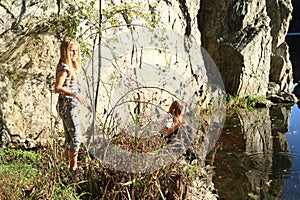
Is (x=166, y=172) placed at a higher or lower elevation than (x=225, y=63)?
lower

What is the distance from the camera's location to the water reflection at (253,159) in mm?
5102

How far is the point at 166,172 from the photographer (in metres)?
3.46

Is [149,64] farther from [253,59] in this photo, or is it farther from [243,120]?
[253,59]

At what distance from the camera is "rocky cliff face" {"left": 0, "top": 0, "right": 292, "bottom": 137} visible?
16.1 ft

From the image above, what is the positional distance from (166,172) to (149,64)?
348 cm

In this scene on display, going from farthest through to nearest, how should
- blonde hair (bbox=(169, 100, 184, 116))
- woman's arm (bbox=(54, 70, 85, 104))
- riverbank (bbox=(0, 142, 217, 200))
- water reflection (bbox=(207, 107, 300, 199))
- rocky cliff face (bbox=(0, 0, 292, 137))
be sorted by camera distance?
water reflection (bbox=(207, 107, 300, 199)) → rocky cliff face (bbox=(0, 0, 292, 137)) → blonde hair (bbox=(169, 100, 184, 116)) → woman's arm (bbox=(54, 70, 85, 104)) → riverbank (bbox=(0, 142, 217, 200))

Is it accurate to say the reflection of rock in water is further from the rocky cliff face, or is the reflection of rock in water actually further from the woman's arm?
the rocky cliff face

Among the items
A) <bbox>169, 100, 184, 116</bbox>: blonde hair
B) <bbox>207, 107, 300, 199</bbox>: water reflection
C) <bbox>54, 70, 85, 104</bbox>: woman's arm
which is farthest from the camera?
<bbox>207, 107, 300, 199</bbox>: water reflection

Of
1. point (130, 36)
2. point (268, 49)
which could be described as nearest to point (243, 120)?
point (268, 49)

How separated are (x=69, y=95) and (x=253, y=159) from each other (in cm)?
352

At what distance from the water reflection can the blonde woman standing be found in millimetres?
1239

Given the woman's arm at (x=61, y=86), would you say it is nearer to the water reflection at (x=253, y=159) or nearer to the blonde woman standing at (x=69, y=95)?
the blonde woman standing at (x=69, y=95)

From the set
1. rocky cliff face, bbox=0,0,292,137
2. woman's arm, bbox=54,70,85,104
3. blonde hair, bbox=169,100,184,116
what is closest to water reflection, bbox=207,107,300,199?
blonde hair, bbox=169,100,184,116

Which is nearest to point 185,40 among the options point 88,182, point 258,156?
point 258,156
